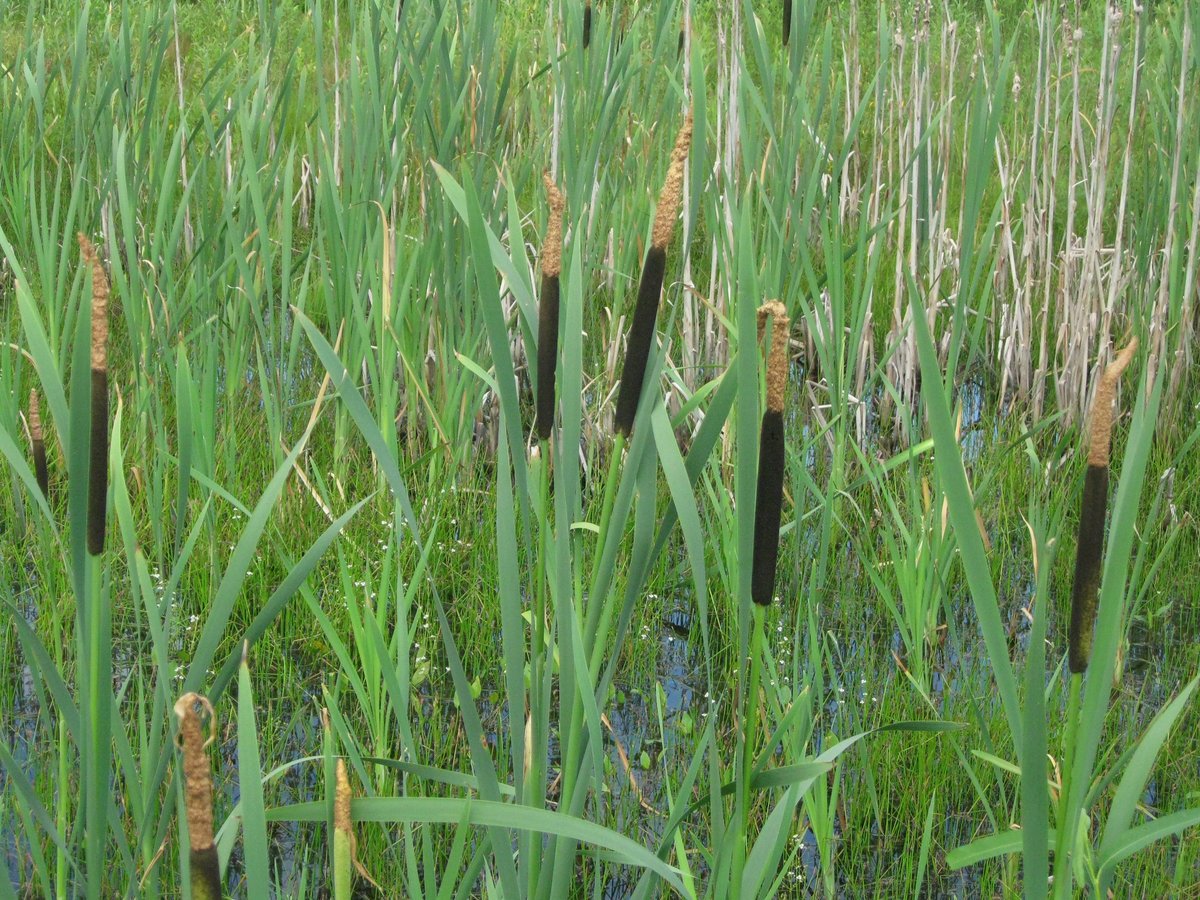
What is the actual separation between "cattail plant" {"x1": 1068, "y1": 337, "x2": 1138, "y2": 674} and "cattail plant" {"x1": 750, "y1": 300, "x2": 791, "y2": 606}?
162mm

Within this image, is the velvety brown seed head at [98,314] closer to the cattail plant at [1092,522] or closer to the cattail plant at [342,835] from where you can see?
the cattail plant at [342,835]

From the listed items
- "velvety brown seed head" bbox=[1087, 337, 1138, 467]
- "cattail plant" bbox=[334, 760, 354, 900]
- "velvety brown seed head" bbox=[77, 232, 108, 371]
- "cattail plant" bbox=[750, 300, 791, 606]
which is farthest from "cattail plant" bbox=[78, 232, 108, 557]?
"velvety brown seed head" bbox=[1087, 337, 1138, 467]

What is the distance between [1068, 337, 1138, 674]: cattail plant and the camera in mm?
604

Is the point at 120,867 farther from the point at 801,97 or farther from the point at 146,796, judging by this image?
the point at 801,97

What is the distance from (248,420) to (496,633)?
30.0 inches

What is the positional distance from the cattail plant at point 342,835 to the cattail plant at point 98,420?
21cm

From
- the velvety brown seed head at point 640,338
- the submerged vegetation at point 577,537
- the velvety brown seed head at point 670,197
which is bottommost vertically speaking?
the submerged vegetation at point 577,537

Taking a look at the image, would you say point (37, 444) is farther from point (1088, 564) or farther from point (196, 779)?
point (1088, 564)

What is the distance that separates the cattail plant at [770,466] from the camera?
0.62 m

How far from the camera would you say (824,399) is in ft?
9.77

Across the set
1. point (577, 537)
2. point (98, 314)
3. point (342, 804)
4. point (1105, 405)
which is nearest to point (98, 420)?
point (98, 314)

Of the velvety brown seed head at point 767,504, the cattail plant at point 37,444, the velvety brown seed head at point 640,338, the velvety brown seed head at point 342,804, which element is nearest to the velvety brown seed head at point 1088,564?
the velvety brown seed head at point 767,504

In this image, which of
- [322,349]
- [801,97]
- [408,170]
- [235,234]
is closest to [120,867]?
[322,349]

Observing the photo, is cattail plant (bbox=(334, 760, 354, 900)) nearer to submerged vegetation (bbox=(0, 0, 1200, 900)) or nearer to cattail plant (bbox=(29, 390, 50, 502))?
submerged vegetation (bbox=(0, 0, 1200, 900))
